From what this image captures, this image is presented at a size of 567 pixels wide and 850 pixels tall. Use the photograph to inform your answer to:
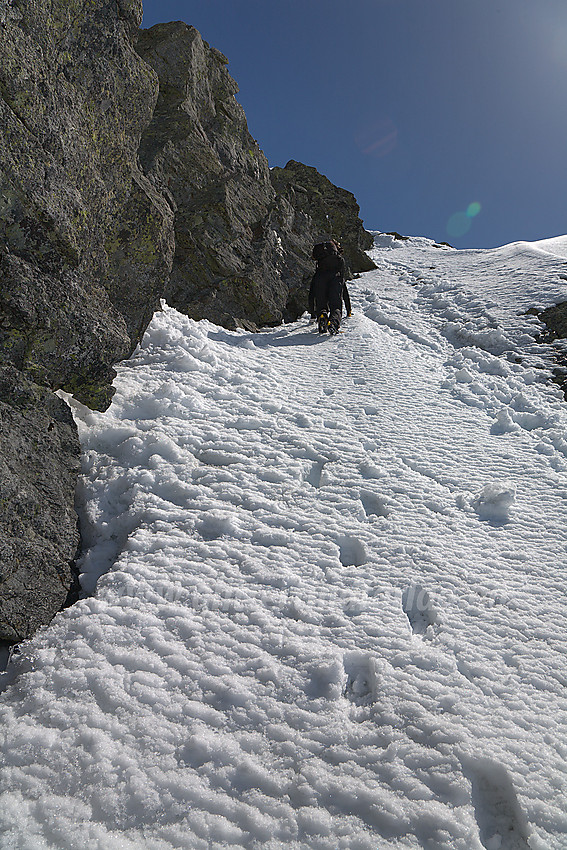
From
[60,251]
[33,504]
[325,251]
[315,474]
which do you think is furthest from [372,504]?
[325,251]

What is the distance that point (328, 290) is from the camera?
30.9 feet

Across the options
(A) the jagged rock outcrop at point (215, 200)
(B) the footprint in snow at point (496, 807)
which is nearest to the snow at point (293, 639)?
(B) the footprint in snow at point (496, 807)

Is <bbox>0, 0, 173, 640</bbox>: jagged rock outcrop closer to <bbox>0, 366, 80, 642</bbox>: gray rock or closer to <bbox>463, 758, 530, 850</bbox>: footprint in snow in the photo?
<bbox>0, 366, 80, 642</bbox>: gray rock

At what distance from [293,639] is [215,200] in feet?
32.2

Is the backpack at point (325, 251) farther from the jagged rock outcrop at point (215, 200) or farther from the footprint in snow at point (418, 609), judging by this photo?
the footprint in snow at point (418, 609)

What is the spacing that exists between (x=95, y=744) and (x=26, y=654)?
0.71 metres

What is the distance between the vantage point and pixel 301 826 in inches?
76.1

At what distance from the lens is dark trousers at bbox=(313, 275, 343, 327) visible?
935 centimetres

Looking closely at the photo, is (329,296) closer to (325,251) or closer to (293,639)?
(325,251)

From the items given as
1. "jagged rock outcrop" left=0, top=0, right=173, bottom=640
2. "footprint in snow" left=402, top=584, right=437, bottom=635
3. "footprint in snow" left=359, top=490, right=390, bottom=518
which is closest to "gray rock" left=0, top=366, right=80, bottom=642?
"jagged rock outcrop" left=0, top=0, right=173, bottom=640

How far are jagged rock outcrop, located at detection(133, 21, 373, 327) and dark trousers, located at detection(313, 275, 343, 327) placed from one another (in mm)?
1030

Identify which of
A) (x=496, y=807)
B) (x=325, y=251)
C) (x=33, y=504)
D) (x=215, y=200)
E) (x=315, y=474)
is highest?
(x=215, y=200)

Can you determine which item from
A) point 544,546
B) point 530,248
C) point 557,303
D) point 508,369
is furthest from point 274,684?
point 530,248

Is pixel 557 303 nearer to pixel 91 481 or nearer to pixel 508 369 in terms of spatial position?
pixel 508 369
